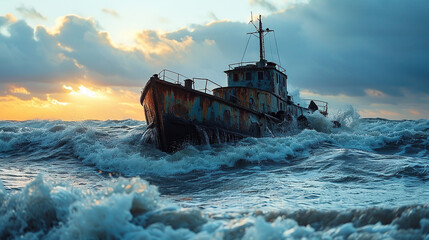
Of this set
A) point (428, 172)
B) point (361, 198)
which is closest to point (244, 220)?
point (361, 198)

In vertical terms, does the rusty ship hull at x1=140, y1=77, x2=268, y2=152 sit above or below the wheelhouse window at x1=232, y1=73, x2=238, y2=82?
below

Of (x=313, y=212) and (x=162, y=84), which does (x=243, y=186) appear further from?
(x=162, y=84)

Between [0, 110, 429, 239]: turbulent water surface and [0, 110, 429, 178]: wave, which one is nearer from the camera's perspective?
[0, 110, 429, 239]: turbulent water surface

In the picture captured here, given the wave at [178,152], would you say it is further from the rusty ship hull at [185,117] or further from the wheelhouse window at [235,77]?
the wheelhouse window at [235,77]

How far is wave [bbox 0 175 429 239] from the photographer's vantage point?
331cm

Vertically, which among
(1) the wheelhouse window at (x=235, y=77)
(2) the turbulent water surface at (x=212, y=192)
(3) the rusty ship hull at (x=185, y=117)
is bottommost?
(2) the turbulent water surface at (x=212, y=192)

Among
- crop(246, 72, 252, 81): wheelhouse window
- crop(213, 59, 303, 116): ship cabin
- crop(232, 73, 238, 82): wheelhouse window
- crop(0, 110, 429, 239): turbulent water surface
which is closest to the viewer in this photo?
Answer: crop(0, 110, 429, 239): turbulent water surface

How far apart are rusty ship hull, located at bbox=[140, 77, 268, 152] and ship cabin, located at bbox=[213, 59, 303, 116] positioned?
2.43 m

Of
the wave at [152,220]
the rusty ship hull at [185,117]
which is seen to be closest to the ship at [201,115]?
the rusty ship hull at [185,117]

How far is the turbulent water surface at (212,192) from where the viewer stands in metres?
3.45

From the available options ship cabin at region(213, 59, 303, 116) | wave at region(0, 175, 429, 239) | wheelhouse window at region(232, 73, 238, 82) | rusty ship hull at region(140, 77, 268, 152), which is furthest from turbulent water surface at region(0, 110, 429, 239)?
wheelhouse window at region(232, 73, 238, 82)

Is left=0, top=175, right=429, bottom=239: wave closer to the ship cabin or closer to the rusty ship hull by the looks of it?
the rusty ship hull

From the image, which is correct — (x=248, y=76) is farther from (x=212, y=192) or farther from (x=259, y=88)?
(x=212, y=192)

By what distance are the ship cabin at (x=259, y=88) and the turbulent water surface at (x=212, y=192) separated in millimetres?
2910
